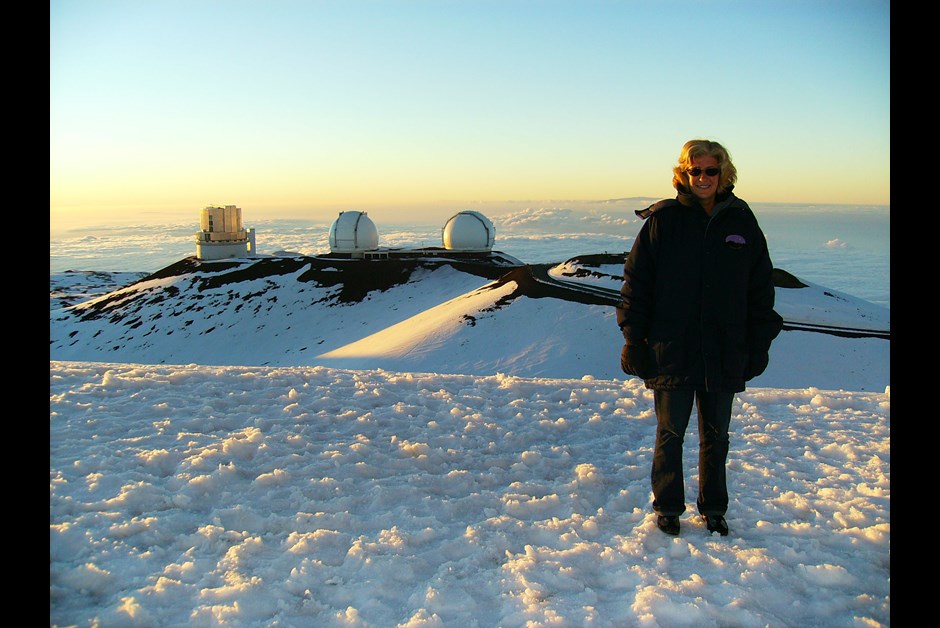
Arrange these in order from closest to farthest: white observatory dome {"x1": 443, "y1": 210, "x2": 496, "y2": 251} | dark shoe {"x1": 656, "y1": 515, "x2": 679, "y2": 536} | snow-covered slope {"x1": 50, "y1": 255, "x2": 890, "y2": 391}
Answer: dark shoe {"x1": 656, "y1": 515, "x2": 679, "y2": 536}, snow-covered slope {"x1": 50, "y1": 255, "x2": 890, "y2": 391}, white observatory dome {"x1": 443, "y1": 210, "x2": 496, "y2": 251}

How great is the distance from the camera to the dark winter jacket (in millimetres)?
4977

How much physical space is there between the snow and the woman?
3.53 ft

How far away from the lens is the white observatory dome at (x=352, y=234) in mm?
63844

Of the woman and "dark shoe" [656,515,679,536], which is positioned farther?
A: "dark shoe" [656,515,679,536]

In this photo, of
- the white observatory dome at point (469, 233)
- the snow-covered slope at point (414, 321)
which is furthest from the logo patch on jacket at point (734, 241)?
the white observatory dome at point (469, 233)

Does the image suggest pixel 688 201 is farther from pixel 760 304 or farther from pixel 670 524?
pixel 670 524

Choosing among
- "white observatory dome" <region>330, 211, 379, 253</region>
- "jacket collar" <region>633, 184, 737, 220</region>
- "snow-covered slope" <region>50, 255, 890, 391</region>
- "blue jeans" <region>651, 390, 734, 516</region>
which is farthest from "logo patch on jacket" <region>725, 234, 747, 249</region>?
"white observatory dome" <region>330, 211, 379, 253</region>

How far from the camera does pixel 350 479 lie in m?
6.30

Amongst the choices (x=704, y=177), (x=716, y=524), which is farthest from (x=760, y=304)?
(x=716, y=524)

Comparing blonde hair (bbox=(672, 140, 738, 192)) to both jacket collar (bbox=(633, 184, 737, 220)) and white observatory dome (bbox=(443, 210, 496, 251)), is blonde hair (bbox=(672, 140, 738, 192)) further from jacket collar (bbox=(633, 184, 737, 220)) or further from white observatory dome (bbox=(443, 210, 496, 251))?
white observatory dome (bbox=(443, 210, 496, 251))

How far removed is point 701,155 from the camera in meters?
4.88

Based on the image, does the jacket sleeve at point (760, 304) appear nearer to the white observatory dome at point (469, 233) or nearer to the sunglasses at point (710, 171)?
the sunglasses at point (710, 171)

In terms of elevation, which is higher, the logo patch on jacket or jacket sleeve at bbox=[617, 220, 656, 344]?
the logo patch on jacket
